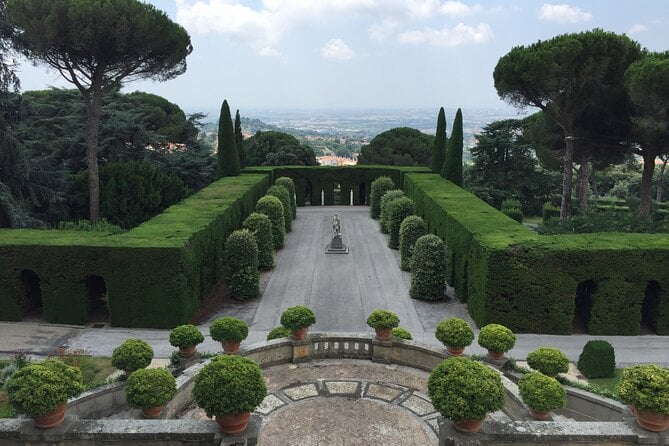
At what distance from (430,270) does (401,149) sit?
40054mm

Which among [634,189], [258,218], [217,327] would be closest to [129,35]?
[258,218]

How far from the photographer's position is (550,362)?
1209cm

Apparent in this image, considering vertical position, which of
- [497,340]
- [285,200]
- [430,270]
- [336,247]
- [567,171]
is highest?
[567,171]

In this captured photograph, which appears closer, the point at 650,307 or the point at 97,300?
the point at 650,307

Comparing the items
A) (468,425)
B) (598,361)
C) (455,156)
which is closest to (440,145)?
(455,156)

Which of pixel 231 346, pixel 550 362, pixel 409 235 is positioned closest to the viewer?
pixel 550 362

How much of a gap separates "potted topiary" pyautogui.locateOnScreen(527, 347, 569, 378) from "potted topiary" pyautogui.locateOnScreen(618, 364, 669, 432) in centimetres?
303

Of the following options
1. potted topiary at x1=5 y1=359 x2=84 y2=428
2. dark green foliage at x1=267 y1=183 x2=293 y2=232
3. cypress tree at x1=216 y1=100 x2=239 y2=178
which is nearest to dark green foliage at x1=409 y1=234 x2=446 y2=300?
dark green foliage at x1=267 y1=183 x2=293 y2=232

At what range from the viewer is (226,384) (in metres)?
8.45

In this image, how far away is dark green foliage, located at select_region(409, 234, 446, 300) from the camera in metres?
23.7

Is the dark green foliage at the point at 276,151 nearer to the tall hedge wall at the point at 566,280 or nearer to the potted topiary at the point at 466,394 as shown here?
the tall hedge wall at the point at 566,280

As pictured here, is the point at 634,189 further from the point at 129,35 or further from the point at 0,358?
the point at 0,358

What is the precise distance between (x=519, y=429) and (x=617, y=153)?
113 feet

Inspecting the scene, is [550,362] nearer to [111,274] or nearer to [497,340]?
[497,340]
